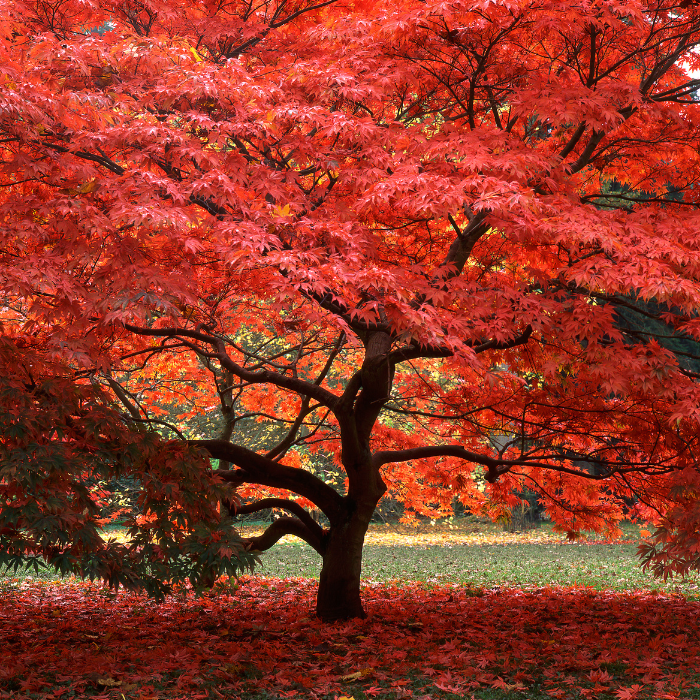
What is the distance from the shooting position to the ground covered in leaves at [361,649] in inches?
180

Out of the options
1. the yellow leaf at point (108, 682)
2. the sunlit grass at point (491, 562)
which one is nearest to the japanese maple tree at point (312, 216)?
the yellow leaf at point (108, 682)

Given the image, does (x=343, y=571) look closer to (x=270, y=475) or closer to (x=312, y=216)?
(x=270, y=475)

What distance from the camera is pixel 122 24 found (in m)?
7.06

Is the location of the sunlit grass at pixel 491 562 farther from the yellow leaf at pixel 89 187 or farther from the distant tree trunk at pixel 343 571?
the yellow leaf at pixel 89 187

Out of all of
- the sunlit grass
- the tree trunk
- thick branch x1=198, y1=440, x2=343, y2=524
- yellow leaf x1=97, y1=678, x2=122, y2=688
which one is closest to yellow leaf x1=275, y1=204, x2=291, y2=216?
thick branch x1=198, y1=440, x2=343, y2=524

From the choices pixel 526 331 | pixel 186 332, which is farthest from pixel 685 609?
pixel 186 332

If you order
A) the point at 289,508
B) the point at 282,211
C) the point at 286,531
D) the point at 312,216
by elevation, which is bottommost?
the point at 286,531

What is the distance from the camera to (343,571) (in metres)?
7.26

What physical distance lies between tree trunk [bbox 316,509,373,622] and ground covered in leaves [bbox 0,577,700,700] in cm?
25

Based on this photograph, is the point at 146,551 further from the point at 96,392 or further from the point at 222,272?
the point at 222,272

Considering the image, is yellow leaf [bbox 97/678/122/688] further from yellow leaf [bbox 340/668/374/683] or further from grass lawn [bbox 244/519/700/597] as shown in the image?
grass lawn [bbox 244/519/700/597]

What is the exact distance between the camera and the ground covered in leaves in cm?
457

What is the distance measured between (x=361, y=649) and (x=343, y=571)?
1.47 metres

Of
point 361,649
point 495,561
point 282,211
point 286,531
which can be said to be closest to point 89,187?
point 282,211
